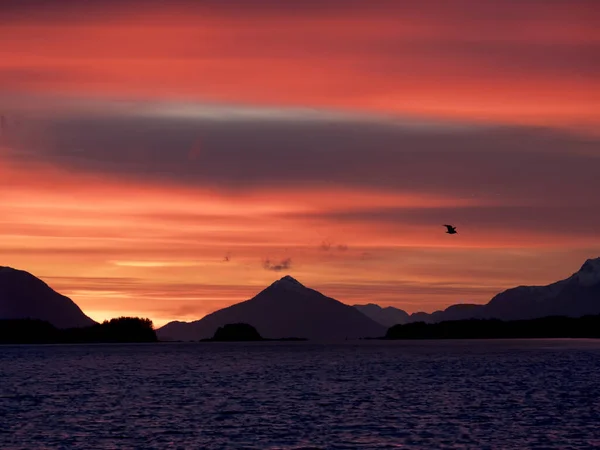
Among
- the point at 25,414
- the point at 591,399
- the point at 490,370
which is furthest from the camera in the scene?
the point at 490,370

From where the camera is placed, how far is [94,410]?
94.8 meters

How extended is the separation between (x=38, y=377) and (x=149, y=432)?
88.3 m

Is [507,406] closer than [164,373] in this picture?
Yes

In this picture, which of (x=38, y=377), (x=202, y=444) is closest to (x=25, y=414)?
(x=202, y=444)

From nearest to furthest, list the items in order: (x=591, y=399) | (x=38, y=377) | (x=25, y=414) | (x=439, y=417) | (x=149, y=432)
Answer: (x=149, y=432)
(x=439, y=417)
(x=25, y=414)
(x=591, y=399)
(x=38, y=377)

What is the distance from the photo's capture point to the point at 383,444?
68.2m

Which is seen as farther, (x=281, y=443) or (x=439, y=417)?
(x=439, y=417)

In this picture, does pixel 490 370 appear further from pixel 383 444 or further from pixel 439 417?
pixel 383 444

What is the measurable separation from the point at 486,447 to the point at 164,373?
108 m

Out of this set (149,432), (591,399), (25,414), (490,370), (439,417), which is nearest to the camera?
(149,432)

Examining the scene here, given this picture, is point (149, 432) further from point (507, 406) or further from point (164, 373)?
point (164, 373)

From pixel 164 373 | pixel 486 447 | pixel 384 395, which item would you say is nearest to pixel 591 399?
pixel 384 395

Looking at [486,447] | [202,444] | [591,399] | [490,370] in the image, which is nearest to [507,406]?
[591,399]

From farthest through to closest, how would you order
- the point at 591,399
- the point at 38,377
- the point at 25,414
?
1. the point at 38,377
2. the point at 591,399
3. the point at 25,414
